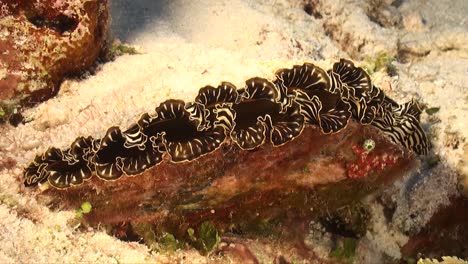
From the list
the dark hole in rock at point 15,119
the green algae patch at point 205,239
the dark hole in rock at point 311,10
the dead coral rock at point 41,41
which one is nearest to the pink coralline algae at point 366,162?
the green algae patch at point 205,239

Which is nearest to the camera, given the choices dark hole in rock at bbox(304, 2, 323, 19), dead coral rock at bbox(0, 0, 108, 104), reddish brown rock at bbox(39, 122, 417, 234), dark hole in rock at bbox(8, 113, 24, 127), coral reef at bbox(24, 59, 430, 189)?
coral reef at bbox(24, 59, 430, 189)

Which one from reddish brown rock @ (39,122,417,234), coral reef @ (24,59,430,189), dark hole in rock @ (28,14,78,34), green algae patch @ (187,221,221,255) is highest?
dark hole in rock @ (28,14,78,34)

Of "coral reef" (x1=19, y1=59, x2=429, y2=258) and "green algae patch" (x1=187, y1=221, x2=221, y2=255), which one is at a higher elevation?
"coral reef" (x1=19, y1=59, x2=429, y2=258)

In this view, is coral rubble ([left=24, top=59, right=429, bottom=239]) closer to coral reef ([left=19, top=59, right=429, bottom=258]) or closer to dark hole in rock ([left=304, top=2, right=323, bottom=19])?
coral reef ([left=19, top=59, right=429, bottom=258])

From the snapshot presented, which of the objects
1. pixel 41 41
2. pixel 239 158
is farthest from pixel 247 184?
pixel 41 41

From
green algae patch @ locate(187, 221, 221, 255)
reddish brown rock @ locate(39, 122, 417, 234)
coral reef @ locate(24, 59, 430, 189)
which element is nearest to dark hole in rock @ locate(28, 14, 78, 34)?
coral reef @ locate(24, 59, 430, 189)

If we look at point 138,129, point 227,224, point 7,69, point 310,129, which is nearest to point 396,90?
point 310,129

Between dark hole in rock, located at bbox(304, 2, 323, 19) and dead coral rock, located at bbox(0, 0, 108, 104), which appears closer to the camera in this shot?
dead coral rock, located at bbox(0, 0, 108, 104)

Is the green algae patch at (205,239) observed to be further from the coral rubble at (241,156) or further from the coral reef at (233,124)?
the coral reef at (233,124)
